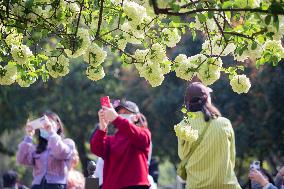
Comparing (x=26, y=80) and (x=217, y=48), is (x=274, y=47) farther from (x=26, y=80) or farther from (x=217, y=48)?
(x=26, y=80)

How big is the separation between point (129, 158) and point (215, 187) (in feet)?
3.06

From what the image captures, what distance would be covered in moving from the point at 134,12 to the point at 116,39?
0.55 m

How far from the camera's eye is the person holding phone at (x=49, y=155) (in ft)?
32.3

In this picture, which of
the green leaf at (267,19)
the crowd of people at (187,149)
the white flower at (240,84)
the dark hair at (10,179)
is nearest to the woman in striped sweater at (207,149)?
the crowd of people at (187,149)

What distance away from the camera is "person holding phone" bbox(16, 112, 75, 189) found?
986cm

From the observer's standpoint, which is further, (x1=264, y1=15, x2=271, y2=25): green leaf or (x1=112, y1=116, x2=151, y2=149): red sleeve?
(x1=112, y1=116, x2=151, y2=149): red sleeve

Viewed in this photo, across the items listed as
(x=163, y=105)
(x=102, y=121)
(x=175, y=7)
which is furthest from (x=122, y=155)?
(x=163, y=105)

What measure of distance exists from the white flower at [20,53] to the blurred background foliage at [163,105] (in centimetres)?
1008

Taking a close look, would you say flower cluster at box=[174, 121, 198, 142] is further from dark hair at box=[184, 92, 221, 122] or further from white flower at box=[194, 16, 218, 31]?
dark hair at box=[184, 92, 221, 122]

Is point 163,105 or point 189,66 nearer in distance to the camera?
point 189,66

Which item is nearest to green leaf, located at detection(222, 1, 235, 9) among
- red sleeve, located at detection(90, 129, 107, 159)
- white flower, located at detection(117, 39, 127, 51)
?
white flower, located at detection(117, 39, 127, 51)

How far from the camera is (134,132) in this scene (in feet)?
24.9

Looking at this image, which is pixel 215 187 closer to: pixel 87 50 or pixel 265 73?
pixel 87 50

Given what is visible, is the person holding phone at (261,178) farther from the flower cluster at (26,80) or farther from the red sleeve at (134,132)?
the flower cluster at (26,80)
